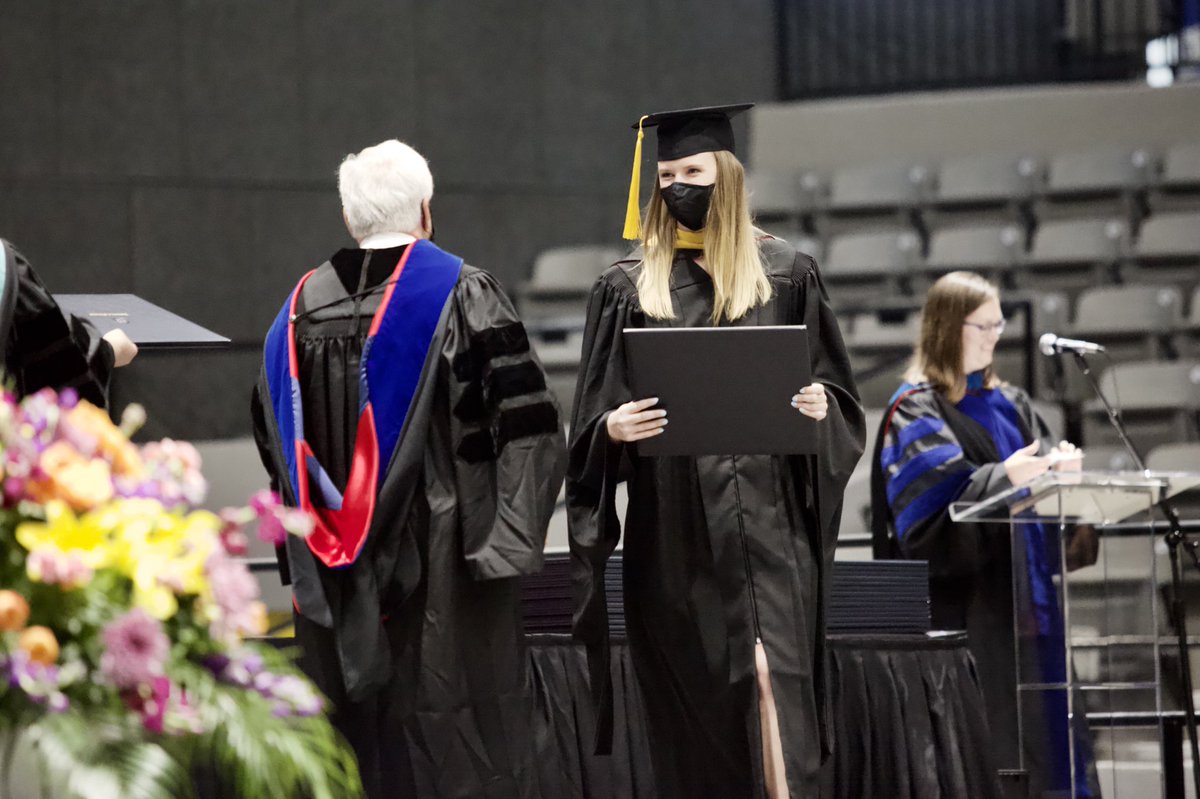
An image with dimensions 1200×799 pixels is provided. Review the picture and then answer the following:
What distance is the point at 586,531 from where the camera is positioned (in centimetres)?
344

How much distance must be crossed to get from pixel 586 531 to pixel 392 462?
16.7 inches

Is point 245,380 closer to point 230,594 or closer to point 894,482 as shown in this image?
point 894,482

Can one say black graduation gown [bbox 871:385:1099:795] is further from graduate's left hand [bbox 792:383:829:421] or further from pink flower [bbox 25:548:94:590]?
pink flower [bbox 25:548:94:590]

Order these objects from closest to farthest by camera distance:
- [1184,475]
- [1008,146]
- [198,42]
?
[1184,475] < [198,42] < [1008,146]

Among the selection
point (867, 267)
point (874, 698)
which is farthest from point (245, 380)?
point (874, 698)

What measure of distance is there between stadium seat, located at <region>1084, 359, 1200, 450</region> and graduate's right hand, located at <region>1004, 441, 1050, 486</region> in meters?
3.15

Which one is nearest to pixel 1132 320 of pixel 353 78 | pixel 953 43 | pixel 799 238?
pixel 799 238

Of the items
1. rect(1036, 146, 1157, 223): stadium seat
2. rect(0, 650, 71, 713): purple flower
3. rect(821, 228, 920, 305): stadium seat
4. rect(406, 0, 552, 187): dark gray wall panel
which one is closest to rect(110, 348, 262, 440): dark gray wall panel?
rect(406, 0, 552, 187): dark gray wall panel

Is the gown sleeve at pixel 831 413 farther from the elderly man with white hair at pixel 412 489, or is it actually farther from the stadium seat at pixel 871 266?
the stadium seat at pixel 871 266

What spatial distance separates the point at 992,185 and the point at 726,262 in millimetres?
6523

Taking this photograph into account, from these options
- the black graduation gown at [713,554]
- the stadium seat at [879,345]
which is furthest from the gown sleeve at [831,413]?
the stadium seat at [879,345]

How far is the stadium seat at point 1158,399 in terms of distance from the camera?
7.48m

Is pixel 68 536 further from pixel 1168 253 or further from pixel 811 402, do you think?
pixel 1168 253

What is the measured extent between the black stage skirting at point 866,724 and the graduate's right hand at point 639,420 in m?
1.00
